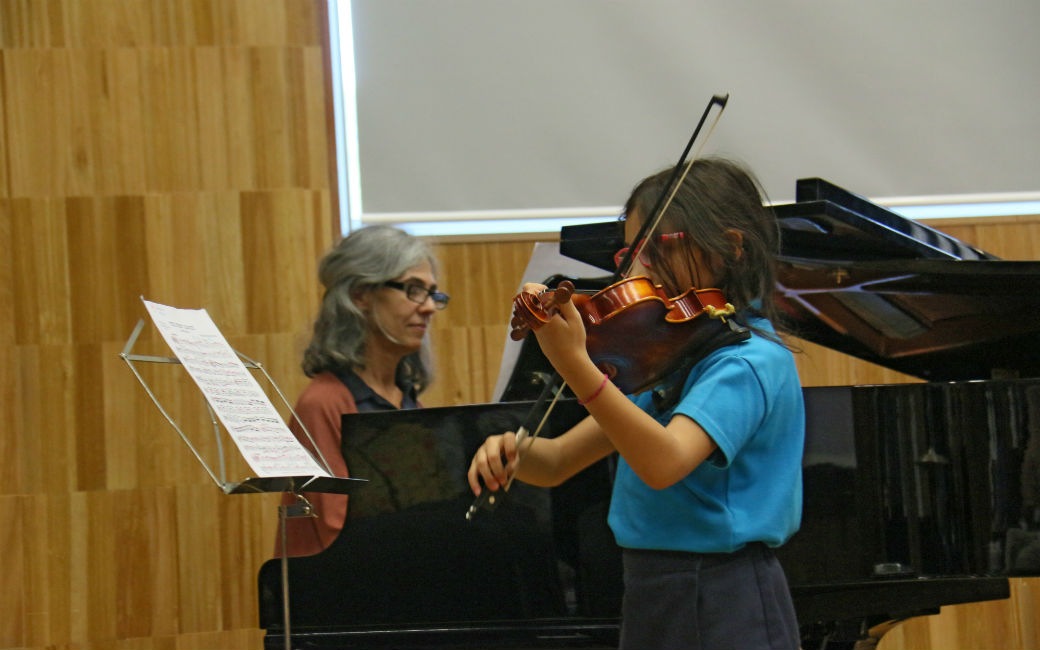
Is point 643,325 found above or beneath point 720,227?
beneath

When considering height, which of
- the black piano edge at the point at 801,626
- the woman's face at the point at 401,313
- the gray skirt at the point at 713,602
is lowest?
the black piano edge at the point at 801,626

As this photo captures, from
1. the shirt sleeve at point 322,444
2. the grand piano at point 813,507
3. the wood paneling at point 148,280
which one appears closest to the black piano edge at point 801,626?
the grand piano at point 813,507

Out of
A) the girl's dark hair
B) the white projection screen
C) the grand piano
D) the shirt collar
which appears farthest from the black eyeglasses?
the girl's dark hair

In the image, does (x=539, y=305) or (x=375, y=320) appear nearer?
(x=539, y=305)

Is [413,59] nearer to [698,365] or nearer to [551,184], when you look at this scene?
[551,184]

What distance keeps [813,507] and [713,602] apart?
2.58ft

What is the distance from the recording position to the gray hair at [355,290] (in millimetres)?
2689

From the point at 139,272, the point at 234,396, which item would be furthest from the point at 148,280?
the point at 234,396

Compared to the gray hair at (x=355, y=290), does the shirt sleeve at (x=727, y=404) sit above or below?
below

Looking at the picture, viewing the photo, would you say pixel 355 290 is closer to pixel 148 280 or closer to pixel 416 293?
pixel 416 293

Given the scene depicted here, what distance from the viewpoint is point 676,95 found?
154 inches

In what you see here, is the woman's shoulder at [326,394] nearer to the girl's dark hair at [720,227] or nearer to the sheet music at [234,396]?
the sheet music at [234,396]

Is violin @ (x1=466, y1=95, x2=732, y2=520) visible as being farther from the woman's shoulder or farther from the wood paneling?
the wood paneling

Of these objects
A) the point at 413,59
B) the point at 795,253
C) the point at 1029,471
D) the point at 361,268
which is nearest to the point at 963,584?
the point at 1029,471
